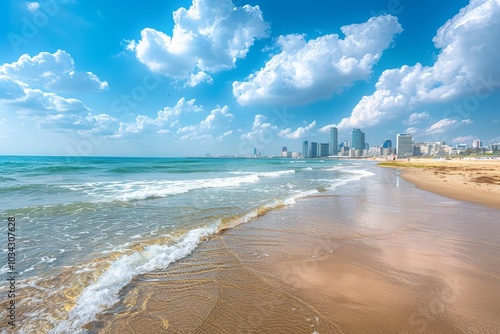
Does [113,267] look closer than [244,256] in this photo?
Yes

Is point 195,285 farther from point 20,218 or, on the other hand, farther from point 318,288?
point 20,218

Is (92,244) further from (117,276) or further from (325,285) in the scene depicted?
(325,285)

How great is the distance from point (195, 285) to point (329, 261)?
311cm

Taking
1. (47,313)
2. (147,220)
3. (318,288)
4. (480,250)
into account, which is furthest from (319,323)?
(147,220)

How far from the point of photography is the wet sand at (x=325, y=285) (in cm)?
336

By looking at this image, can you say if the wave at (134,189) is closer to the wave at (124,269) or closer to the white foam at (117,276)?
the wave at (124,269)

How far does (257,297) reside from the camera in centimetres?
403

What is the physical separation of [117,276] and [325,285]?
13.5 ft

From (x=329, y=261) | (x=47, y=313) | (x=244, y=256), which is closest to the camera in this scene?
(x=47, y=313)

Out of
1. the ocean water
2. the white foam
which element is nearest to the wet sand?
the white foam

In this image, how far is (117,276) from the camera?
4699 mm

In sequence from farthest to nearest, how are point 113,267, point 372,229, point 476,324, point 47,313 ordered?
point 372,229 → point 113,267 → point 47,313 → point 476,324

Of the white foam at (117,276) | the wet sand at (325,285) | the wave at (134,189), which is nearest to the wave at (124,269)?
the white foam at (117,276)

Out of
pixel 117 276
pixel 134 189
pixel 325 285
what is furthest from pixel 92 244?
pixel 134 189
